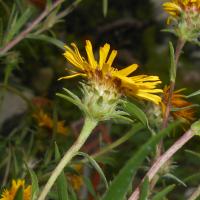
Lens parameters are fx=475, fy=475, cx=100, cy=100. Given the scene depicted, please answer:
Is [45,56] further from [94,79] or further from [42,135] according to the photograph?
[94,79]

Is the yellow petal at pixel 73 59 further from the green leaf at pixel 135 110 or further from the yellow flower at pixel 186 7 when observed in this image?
the yellow flower at pixel 186 7

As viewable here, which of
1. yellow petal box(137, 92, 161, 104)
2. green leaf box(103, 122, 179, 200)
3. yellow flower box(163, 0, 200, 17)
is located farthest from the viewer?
yellow flower box(163, 0, 200, 17)

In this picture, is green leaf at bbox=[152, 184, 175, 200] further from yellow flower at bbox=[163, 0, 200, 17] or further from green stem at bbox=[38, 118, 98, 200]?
yellow flower at bbox=[163, 0, 200, 17]

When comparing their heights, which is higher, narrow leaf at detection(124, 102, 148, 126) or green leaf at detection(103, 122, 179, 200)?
narrow leaf at detection(124, 102, 148, 126)

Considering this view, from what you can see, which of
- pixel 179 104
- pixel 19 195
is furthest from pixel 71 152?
pixel 179 104

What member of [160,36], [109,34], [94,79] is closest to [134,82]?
[94,79]

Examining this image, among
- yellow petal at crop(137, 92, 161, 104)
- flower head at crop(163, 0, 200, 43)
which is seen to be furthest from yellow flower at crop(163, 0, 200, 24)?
yellow petal at crop(137, 92, 161, 104)
